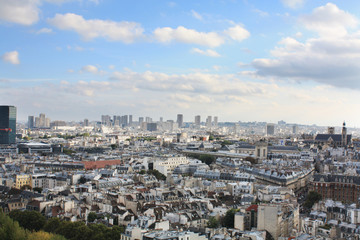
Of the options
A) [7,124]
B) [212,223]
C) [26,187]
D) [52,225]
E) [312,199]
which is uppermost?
[7,124]

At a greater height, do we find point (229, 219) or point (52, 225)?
point (229, 219)

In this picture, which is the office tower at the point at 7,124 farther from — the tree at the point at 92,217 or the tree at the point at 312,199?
the tree at the point at 312,199

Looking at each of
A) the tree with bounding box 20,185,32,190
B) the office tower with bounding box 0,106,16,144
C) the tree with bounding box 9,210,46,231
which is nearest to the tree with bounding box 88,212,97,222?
the tree with bounding box 9,210,46,231

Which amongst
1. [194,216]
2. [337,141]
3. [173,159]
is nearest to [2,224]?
[194,216]

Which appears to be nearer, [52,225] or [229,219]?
[52,225]

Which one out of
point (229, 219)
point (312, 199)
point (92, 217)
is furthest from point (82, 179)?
point (312, 199)

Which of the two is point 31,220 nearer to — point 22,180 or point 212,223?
point 212,223

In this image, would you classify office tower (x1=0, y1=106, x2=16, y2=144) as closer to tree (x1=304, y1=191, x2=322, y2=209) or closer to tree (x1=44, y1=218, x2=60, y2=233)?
tree (x1=304, y1=191, x2=322, y2=209)

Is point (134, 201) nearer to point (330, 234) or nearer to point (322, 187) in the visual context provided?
point (330, 234)
